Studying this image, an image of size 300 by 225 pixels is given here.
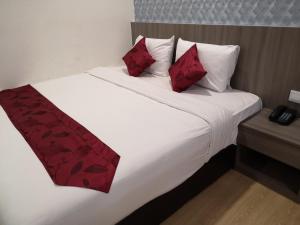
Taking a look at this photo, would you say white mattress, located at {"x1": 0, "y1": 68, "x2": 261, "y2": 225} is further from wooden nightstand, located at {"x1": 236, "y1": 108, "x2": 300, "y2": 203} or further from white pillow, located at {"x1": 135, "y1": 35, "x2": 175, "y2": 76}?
white pillow, located at {"x1": 135, "y1": 35, "x2": 175, "y2": 76}

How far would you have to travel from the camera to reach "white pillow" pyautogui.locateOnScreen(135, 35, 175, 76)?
2549 millimetres

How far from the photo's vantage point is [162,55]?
256cm

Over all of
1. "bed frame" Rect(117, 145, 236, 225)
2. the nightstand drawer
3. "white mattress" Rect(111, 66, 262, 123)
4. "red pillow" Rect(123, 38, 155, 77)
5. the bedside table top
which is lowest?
"bed frame" Rect(117, 145, 236, 225)

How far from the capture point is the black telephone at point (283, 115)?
5.44 feet

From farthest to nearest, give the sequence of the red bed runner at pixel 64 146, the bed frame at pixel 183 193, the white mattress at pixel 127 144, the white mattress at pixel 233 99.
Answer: the white mattress at pixel 233 99
the bed frame at pixel 183 193
the red bed runner at pixel 64 146
the white mattress at pixel 127 144

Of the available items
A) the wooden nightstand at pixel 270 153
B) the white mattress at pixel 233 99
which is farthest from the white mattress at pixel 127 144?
the wooden nightstand at pixel 270 153

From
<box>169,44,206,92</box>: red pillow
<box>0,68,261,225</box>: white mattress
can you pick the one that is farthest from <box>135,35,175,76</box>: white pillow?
<box>169,44,206,92</box>: red pillow

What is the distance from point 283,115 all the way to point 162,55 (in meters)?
1.38

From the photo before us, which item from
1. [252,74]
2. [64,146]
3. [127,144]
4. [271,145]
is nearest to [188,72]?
[252,74]

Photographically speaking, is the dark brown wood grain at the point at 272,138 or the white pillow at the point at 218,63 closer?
the dark brown wood grain at the point at 272,138

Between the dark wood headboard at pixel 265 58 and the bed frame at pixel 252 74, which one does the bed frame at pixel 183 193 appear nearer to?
the bed frame at pixel 252 74

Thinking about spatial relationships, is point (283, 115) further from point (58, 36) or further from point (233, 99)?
point (58, 36)

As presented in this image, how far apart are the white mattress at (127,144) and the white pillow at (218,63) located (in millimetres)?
105

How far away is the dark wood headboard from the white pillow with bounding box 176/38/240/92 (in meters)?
0.11
